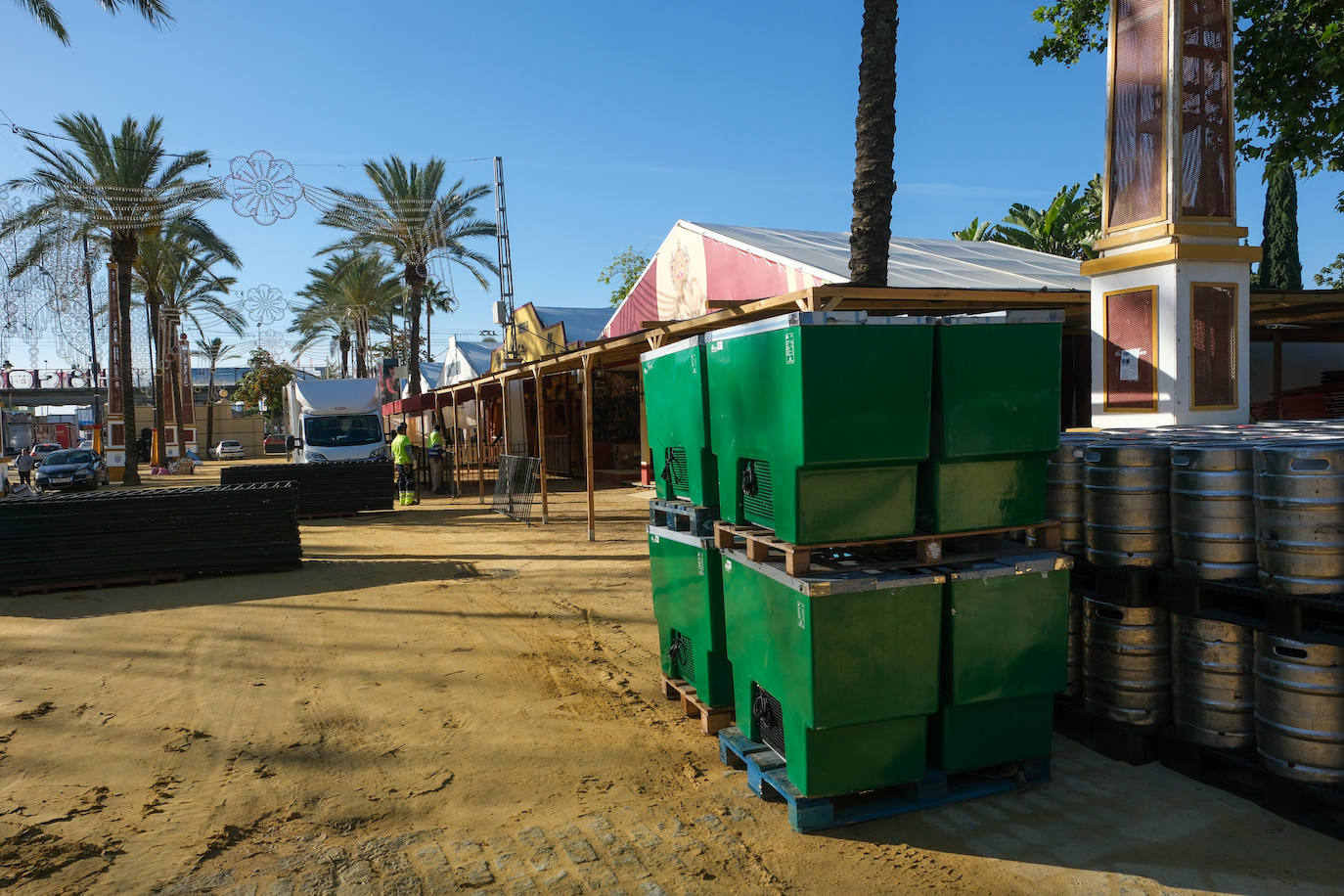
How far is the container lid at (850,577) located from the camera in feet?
12.2

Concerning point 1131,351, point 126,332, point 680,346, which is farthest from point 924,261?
point 126,332

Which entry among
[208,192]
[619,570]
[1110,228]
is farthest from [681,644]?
[208,192]

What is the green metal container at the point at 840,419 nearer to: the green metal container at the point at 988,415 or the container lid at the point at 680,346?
the green metal container at the point at 988,415

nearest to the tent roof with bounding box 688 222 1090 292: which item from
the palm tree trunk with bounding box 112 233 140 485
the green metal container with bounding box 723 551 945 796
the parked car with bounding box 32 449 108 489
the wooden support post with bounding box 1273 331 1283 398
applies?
the wooden support post with bounding box 1273 331 1283 398

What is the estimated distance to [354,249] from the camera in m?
28.5

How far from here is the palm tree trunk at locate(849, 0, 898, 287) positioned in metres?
8.77

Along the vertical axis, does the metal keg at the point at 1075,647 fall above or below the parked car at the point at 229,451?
below

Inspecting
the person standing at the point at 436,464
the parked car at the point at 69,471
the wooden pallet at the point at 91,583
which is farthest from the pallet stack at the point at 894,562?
the parked car at the point at 69,471

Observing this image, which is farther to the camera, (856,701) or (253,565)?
(253,565)

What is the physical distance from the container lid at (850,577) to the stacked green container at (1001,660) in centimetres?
20

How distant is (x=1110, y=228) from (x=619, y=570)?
21.7 ft

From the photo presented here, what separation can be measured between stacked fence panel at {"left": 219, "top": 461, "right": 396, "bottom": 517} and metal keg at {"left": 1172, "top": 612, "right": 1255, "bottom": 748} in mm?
15758

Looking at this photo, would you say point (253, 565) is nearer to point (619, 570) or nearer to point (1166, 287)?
point (619, 570)

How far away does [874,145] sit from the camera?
8953 mm
